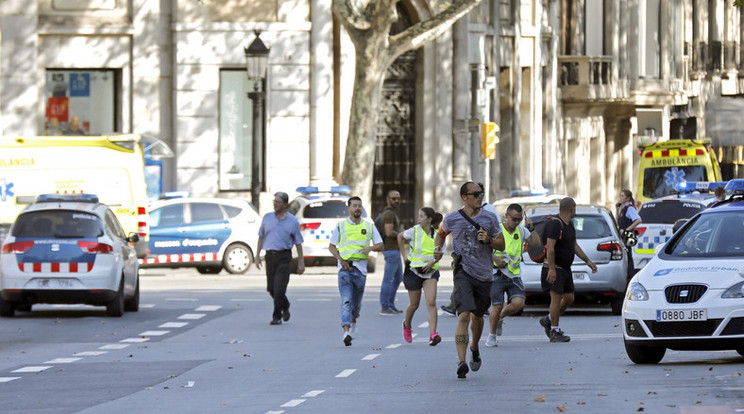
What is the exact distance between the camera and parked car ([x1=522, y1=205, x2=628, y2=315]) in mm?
22859

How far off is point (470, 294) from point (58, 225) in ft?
31.2

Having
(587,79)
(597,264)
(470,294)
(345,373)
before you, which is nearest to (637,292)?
(470,294)

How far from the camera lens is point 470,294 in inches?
596

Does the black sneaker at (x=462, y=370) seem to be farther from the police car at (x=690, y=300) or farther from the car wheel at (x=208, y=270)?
the car wheel at (x=208, y=270)

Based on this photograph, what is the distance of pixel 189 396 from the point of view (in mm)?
13828

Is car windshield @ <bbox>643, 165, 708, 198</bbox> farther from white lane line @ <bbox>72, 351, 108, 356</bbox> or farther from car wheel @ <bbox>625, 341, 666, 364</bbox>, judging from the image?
car wheel @ <bbox>625, 341, 666, 364</bbox>

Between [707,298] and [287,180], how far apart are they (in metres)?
25.5

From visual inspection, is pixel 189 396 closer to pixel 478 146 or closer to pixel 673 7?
pixel 478 146

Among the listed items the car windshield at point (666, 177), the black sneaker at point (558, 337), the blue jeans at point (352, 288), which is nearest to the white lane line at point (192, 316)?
the blue jeans at point (352, 288)

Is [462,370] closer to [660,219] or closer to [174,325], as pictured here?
[174,325]

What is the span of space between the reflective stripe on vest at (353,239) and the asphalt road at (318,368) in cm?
100

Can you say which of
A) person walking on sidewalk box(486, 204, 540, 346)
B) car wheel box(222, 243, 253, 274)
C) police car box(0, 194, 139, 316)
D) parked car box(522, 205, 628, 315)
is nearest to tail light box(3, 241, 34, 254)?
police car box(0, 194, 139, 316)

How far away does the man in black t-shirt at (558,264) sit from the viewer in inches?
738

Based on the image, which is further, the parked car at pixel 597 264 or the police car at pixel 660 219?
the police car at pixel 660 219
